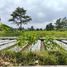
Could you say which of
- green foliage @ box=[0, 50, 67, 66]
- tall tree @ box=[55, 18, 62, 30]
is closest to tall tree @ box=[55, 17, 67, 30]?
tall tree @ box=[55, 18, 62, 30]

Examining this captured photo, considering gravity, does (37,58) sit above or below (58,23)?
below

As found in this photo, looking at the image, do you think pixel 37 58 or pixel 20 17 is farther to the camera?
pixel 20 17

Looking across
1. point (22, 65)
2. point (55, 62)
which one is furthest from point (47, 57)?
point (22, 65)

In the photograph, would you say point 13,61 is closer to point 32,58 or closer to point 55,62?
point 32,58

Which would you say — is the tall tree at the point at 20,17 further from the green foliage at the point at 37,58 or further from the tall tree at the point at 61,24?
the green foliage at the point at 37,58

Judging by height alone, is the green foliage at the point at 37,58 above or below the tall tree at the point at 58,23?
Answer: below

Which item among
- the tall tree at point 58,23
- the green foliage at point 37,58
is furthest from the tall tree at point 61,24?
the green foliage at point 37,58

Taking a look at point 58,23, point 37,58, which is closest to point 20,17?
point 58,23

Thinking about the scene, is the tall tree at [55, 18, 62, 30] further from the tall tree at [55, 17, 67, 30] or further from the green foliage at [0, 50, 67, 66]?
the green foliage at [0, 50, 67, 66]

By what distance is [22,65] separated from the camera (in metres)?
6.78

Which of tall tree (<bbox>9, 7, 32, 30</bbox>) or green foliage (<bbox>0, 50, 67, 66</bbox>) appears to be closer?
green foliage (<bbox>0, 50, 67, 66</bbox>)

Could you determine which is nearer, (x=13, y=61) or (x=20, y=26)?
(x=13, y=61)

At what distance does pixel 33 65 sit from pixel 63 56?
99 centimetres

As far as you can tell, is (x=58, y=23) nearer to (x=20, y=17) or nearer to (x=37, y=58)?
(x=20, y=17)
